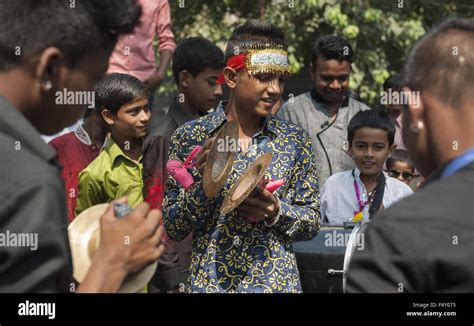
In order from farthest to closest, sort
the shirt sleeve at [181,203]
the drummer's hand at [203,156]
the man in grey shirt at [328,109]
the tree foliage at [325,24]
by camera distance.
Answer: the tree foliage at [325,24] < the man in grey shirt at [328,109] < the shirt sleeve at [181,203] < the drummer's hand at [203,156]

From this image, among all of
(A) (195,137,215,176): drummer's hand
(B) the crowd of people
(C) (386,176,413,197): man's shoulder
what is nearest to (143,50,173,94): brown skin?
(B) the crowd of people

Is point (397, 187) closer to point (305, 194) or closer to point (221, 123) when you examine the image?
point (305, 194)

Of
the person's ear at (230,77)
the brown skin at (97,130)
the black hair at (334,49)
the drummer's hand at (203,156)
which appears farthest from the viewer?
the black hair at (334,49)

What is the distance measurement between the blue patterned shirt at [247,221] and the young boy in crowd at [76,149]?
3.56ft

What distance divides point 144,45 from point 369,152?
1.95m

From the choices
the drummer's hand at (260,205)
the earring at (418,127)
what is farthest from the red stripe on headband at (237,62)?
the earring at (418,127)

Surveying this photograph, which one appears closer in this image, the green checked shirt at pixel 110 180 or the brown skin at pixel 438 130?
the brown skin at pixel 438 130

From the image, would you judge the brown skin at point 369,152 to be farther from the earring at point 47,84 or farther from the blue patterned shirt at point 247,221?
the earring at point 47,84

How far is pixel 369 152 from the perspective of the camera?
6531 millimetres

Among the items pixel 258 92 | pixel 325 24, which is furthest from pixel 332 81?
pixel 325 24

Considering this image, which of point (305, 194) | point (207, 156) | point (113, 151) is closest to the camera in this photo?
point (207, 156)

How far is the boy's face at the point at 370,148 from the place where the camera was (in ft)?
21.2

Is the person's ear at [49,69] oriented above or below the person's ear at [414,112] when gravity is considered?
above

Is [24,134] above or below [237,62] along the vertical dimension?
below
